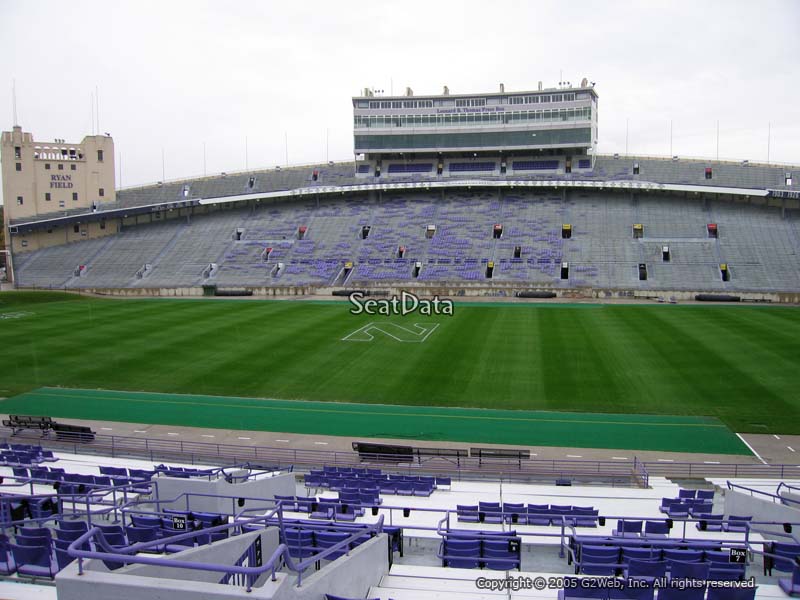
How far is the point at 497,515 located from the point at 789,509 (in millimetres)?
5119

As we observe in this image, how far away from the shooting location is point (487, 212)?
78.7m

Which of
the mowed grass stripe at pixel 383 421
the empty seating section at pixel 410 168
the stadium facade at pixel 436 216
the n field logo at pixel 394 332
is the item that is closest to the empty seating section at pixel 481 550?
the mowed grass stripe at pixel 383 421

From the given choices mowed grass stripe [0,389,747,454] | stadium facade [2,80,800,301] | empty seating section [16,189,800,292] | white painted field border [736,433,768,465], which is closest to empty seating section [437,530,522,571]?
mowed grass stripe [0,389,747,454]

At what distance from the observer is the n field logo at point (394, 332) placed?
1671 inches

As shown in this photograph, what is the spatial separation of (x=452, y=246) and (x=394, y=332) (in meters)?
30.0

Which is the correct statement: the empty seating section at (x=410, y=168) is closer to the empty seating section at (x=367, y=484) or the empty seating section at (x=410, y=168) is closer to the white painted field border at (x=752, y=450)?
the white painted field border at (x=752, y=450)

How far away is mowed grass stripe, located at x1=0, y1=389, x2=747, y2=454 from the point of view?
979 inches

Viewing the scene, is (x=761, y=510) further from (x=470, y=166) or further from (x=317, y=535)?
(x=470, y=166)

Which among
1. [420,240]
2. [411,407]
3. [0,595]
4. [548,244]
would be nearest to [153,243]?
[420,240]

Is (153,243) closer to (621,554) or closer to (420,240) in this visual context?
(420,240)

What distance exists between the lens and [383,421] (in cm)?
2759

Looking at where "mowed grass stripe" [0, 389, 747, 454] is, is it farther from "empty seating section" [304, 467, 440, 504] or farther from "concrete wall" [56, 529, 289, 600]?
"concrete wall" [56, 529, 289, 600]

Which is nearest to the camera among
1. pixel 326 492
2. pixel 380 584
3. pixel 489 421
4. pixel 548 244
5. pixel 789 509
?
pixel 380 584

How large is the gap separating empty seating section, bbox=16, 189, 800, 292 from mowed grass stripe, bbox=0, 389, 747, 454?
38557mm
